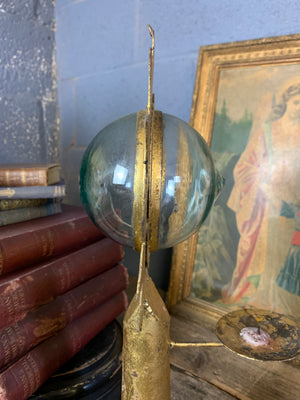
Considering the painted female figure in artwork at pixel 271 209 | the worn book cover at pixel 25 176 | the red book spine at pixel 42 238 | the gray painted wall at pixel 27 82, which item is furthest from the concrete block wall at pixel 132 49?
the worn book cover at pixel 25 176

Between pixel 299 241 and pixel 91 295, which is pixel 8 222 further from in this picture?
pixel 299 241

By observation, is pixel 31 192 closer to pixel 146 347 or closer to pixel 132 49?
pixel 146 347

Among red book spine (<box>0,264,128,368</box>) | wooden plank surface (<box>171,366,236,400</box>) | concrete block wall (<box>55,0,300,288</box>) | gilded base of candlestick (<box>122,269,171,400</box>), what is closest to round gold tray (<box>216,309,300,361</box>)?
gilded base of candlestick (<box>122,269,171,400</box>)

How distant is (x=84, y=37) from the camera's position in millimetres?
1349

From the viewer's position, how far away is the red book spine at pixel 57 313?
671 millimetres

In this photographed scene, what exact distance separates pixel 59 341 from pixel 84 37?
1.18 metres

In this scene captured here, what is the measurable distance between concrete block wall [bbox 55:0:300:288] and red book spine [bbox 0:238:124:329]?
32 cm

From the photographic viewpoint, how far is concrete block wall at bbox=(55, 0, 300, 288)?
0.96 metres

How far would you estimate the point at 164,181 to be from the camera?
0.49 metres

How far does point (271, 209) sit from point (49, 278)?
24.8 inches

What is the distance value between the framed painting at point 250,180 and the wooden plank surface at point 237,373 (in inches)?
6.0

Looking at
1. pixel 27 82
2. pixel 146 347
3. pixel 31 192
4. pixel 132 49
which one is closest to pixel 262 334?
pixel 146 347

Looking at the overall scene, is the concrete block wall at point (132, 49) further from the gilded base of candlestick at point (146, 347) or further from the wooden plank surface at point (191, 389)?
the gilded base of candlestick at point (146, 347)

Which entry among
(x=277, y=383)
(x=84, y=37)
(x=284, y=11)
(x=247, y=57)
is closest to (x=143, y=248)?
(x=277, y=383)
